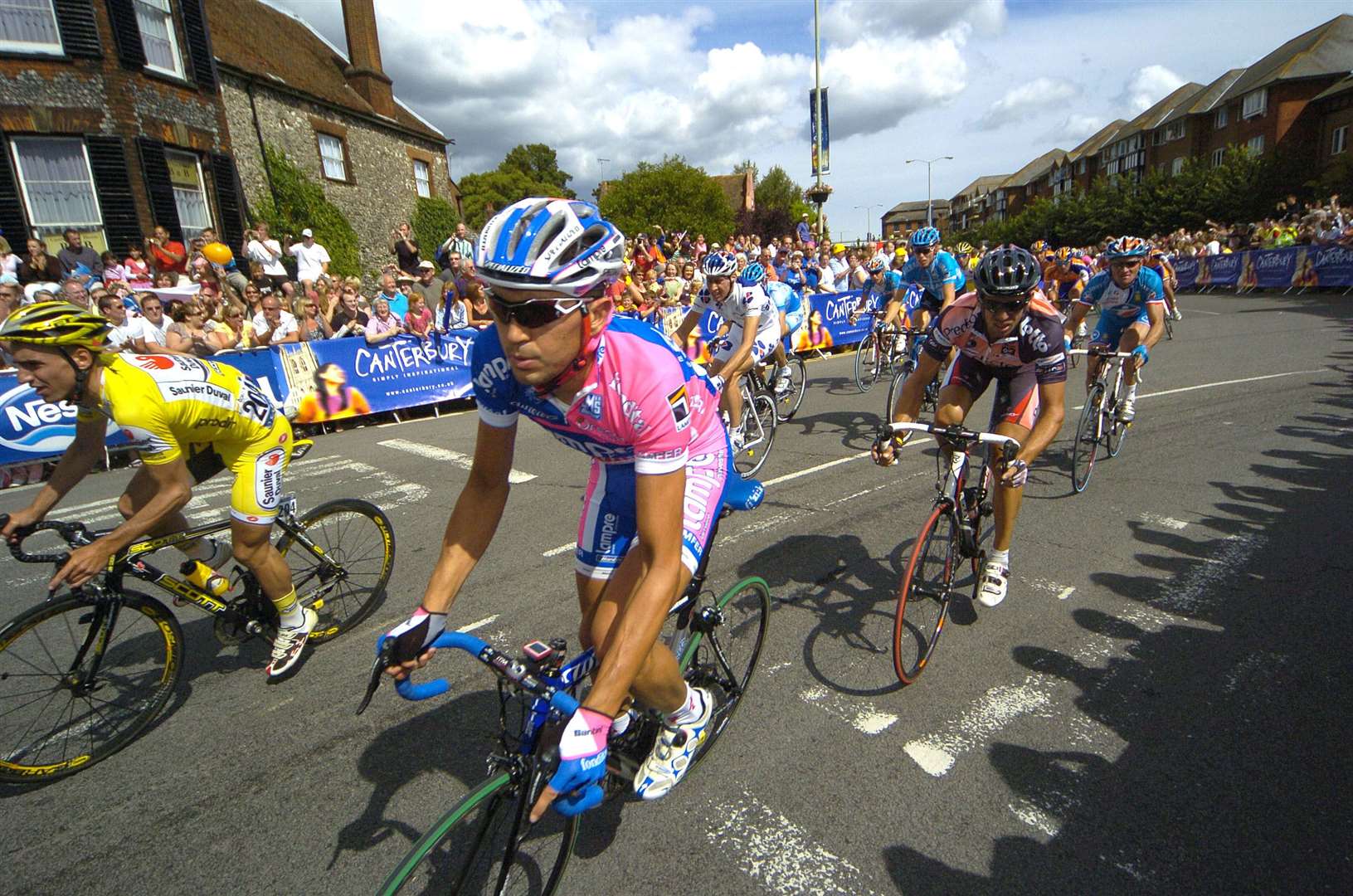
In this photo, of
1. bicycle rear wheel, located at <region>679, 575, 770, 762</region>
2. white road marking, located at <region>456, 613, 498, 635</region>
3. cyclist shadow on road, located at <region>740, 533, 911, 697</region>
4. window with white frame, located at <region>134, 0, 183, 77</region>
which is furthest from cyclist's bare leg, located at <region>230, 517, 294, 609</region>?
window with white frame, located at <region>134, 0, 183, 77</region>

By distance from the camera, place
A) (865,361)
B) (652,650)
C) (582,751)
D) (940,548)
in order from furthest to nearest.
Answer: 1. (865,361)
2. (940,548)
3. (652,650)
4. (582,751)

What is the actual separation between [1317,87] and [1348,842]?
62731mm

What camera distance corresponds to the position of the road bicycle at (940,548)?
3432 millimetres

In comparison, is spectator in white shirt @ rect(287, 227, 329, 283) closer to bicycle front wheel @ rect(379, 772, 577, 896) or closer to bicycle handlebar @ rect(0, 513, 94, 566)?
bicycle handlebar @ rect(0, 513, 94, 566)

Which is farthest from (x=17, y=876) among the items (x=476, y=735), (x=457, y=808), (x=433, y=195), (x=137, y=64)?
(x=433, y=195)

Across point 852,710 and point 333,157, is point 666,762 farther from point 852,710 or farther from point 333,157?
point 333,157

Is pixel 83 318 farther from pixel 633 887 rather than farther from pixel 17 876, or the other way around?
pixel 633 887

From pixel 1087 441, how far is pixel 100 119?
19.1 metres

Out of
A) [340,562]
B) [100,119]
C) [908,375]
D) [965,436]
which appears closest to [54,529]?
[340,562]

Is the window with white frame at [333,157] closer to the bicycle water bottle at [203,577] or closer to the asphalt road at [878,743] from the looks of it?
the asphalt road at [878,743]

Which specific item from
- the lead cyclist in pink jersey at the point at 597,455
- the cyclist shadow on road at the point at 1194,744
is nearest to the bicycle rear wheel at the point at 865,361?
the cyclist shadow on road at the point at 1194,744

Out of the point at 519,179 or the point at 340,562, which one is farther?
the point at 519,179

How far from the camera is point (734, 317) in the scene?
7.16 metres

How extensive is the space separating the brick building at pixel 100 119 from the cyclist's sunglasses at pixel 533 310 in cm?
1757
